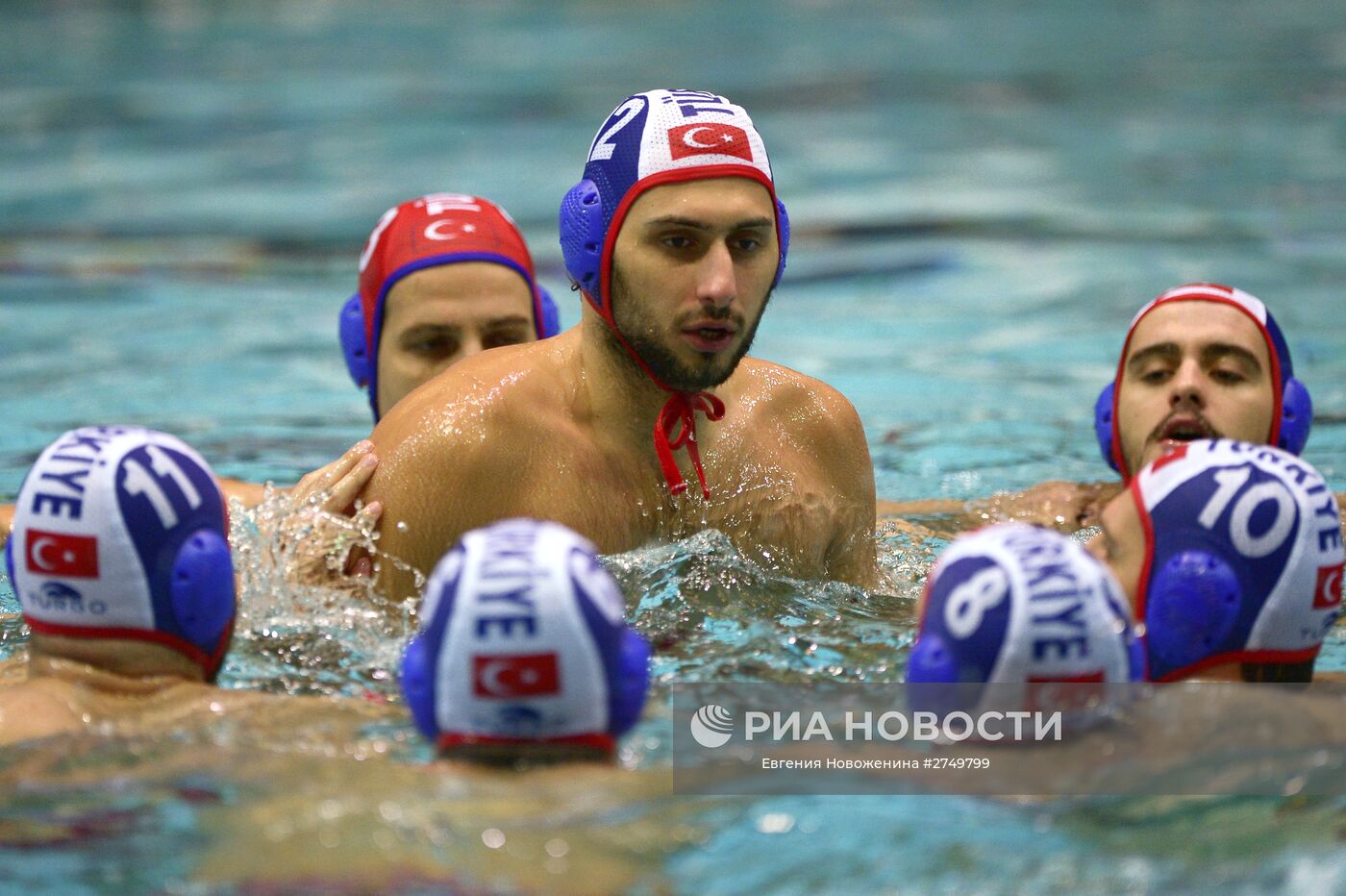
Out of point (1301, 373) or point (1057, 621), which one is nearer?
point (1057, 621)

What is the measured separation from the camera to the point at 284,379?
8.12m

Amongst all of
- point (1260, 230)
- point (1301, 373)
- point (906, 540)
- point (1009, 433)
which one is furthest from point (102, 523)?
point (1260, 230)

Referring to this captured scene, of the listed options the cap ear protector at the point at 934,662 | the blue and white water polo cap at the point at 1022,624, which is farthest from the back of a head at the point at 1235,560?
the cap ear protector at the point at 934,662

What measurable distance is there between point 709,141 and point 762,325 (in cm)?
538

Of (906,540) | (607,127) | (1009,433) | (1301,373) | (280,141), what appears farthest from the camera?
(280,141)

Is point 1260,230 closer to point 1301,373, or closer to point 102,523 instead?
point 1301,373

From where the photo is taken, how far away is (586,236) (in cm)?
405

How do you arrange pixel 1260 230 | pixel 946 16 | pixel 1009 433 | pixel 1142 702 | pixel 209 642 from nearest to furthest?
1. pixel 1142 702
2. pixel 209 642
3. pixel 1009 433
4. pixel 1260 230
5. pixel 946 16

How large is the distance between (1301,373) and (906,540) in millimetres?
3511

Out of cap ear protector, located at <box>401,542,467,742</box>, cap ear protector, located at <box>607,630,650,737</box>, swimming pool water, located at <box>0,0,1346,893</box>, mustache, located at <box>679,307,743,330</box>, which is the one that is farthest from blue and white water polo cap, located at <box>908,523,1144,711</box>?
mustache, located at <box>679,307,743,330</box>

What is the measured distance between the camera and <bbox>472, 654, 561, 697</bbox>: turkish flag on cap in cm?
274

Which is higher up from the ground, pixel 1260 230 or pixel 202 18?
pixel 202 18

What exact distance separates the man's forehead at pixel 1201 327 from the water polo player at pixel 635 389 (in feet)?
4.43

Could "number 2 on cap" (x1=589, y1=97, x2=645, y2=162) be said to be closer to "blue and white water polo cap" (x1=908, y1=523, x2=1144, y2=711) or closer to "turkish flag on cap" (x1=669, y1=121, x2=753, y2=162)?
"turkish flag on cap" (x1=669, y1=121, x2=753, y2=162)
